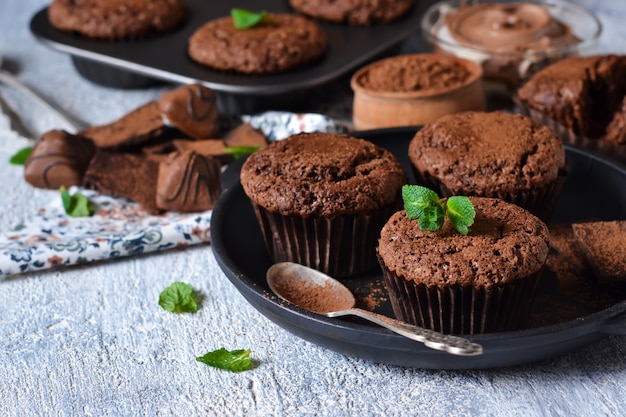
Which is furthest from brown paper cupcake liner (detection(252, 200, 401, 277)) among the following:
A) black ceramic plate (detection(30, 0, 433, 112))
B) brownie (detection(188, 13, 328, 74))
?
brownie (detection(188, 13, 328, 74))

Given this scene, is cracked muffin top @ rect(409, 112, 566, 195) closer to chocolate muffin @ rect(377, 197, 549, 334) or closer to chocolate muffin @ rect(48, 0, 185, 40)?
chocolate muffin @ rect(377, 197, 549, 334)

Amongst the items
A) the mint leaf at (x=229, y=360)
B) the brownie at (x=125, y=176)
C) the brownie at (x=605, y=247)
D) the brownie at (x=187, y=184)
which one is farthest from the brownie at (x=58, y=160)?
the brownie at (x=605, y=247)

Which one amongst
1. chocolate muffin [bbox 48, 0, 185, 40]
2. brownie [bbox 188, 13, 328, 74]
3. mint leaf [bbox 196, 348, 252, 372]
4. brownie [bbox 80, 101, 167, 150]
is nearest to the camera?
mint leaf [bbox 196, 348, 252, 372]

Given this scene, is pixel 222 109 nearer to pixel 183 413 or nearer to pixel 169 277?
pixel 169 277

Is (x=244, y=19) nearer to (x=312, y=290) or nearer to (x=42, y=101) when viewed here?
(x=42, y=101)

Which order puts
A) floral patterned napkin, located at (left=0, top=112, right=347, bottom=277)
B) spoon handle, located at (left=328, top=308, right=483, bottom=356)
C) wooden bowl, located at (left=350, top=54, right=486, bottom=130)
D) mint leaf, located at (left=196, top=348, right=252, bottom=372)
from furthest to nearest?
wooden bowl, located at (left=350, top=54, right=486, bottom=130), floral patterned napkin, located at (left=0, top=112, right=347, bottom=277), mint leaf, located at (left=196, top=348, right=252, bottom=372), spoon handle, located at (left=328, top=308, right=483, bottom=356)

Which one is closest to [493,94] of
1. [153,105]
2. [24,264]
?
[153,105]

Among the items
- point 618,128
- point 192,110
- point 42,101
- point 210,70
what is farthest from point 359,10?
point 42,101
